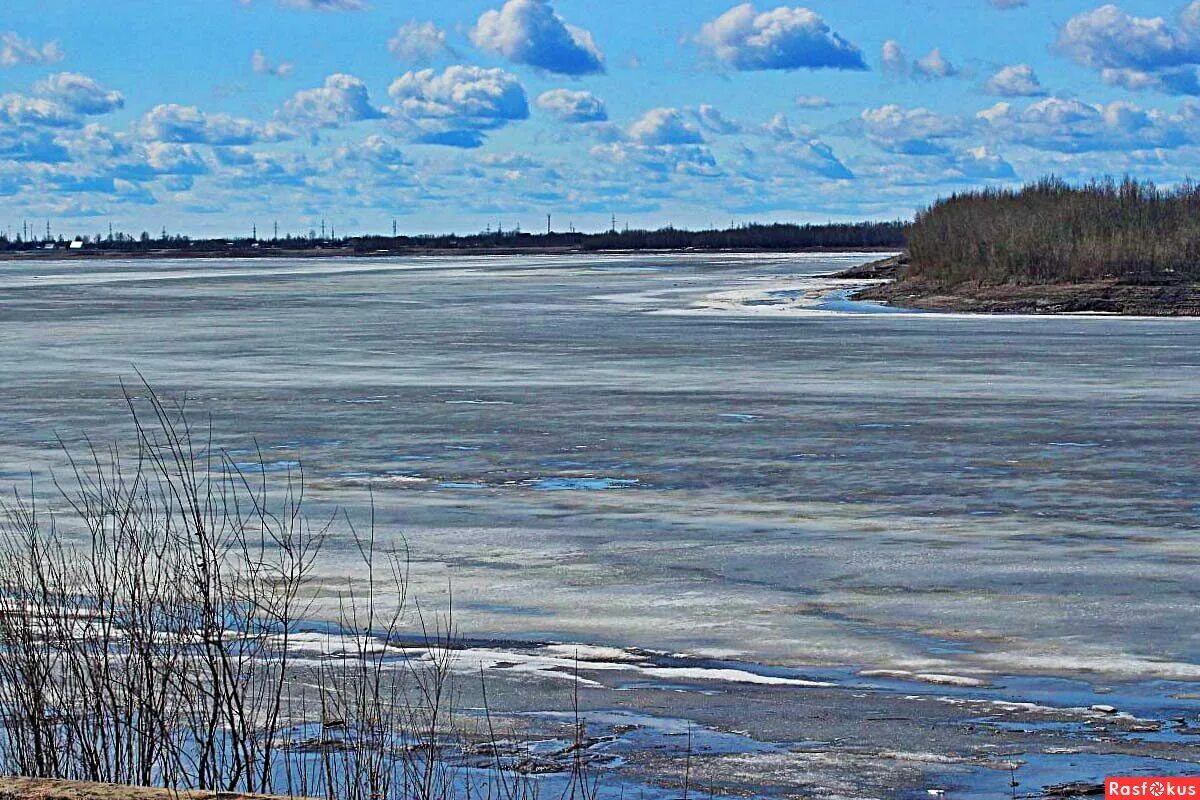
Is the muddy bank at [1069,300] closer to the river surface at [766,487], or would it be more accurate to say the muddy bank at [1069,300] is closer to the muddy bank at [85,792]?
the river surface at [766,487]

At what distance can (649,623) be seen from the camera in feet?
30.0

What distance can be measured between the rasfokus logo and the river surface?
0.94 feet

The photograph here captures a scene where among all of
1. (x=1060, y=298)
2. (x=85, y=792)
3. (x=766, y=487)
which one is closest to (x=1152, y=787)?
(x=85, y=792)

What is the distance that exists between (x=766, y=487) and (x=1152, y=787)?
312 inches

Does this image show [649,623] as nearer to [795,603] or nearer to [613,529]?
[795,603]

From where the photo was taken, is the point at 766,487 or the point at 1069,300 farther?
the point at 1069,300

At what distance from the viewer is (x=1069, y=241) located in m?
51.2

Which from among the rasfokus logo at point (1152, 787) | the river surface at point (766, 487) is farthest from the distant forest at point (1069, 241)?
the rasfokus logo at point (1152, 787)

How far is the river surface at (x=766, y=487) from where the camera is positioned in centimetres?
838

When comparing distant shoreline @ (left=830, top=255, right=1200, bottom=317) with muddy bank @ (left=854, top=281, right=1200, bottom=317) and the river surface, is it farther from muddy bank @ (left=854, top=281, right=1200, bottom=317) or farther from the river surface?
the river surface

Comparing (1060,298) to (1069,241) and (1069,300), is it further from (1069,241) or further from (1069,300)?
(1069,241)

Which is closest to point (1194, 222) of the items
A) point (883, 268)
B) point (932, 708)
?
point (883, 268)

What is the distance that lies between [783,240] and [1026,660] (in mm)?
188375

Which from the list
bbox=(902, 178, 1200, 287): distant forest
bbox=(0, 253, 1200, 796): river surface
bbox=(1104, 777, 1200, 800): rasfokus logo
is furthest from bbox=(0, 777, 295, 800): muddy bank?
bbox=(902, 178, 1200, 287): distant forest
